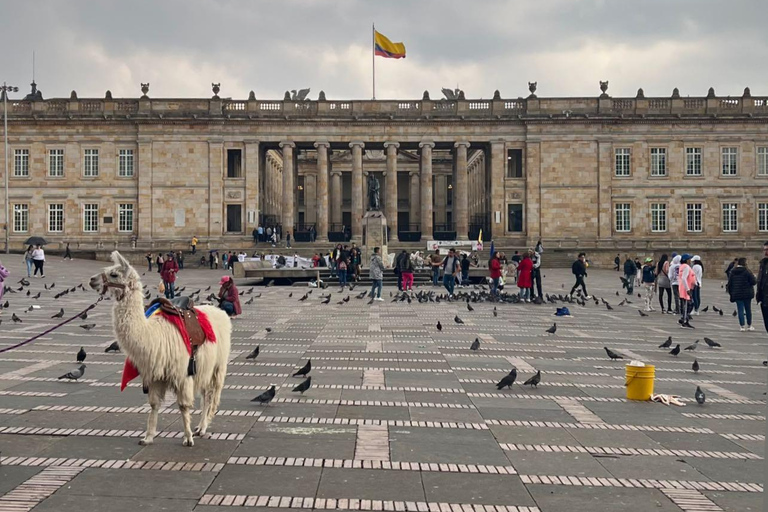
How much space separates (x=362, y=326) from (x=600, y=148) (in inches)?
1759

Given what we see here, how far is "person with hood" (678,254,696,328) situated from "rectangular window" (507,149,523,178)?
134 feet

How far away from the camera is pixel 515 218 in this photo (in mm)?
59125

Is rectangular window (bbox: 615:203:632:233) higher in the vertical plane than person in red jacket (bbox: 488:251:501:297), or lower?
higher

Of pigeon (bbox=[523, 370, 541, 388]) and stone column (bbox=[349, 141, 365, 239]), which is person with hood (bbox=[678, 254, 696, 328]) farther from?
stone column (bbox=[349, 141, 365, 239])

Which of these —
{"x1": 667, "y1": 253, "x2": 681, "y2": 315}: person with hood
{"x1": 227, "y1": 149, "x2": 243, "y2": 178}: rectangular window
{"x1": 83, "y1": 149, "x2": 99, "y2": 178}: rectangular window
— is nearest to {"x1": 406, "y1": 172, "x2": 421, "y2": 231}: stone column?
{"x1": 227, "y1": 149, "x2": 243, "y2": 178}: rectangular window

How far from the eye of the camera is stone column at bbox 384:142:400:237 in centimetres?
5912

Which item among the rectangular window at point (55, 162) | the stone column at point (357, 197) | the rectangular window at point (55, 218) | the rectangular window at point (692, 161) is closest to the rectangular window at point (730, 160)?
the rectangular window at point (692, 161)

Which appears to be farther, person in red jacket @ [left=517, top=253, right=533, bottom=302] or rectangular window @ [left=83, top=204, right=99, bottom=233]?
rectangular window @ [left=83, top=204, right=99, bottom=233]

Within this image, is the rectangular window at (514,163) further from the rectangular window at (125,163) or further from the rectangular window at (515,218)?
the rectangular window at (125,163)

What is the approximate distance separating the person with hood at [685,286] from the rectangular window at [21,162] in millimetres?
52338

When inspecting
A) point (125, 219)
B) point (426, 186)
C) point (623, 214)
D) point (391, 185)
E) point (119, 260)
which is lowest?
point (119, 260)

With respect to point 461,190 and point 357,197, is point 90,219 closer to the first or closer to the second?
point 357,197

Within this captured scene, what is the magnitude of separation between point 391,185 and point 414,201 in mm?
17388

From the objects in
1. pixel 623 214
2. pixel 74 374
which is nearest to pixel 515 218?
pixel 623 214
